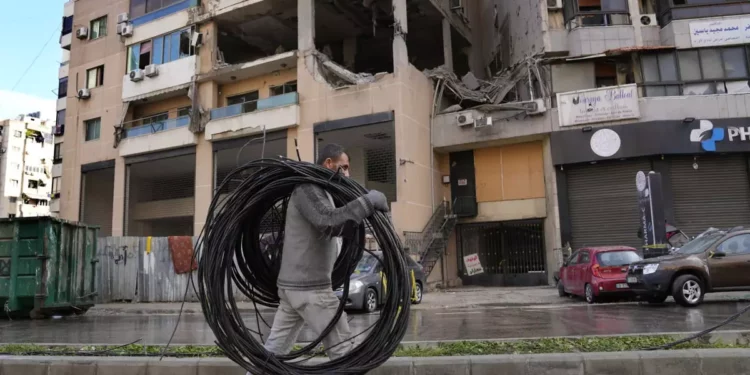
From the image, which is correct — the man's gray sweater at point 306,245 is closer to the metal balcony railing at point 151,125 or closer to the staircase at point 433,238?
the staircase at point 433,238

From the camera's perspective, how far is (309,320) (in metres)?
3.75

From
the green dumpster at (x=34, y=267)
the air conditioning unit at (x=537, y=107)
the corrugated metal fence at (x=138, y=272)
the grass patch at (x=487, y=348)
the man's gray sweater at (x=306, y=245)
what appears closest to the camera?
the man's gray sweater at (x=306, y=245)

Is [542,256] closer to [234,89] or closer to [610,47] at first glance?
[610,47]

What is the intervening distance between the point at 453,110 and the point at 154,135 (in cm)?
1667

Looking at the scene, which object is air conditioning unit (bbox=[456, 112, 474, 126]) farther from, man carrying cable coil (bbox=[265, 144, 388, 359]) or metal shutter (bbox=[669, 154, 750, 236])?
man carrying cable coil (bbox=[265, 144, 388, 359])

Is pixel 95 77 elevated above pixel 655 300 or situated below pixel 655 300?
above

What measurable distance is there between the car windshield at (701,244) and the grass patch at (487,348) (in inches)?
267

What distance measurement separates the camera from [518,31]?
2636 cm

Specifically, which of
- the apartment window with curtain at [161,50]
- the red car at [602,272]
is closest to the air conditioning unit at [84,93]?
the apartment window with curtain at [161,50]

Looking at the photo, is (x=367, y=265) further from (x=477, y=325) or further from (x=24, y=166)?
(x=24, y=166)

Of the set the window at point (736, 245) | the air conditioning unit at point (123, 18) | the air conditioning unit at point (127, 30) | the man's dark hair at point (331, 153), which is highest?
the air conditioning unit at point (123, 18)

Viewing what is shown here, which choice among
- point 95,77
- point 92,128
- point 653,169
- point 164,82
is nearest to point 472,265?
point 653,169

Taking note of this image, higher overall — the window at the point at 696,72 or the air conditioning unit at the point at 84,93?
the air conditioning unit at the point at 84,93

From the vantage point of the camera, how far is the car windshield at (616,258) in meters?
13.4
